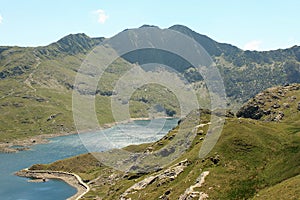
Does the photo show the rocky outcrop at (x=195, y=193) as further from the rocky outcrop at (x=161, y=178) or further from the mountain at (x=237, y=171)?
the rocky outcrop at (x=161, y=178)

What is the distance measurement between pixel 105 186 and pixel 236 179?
92912 millimetres

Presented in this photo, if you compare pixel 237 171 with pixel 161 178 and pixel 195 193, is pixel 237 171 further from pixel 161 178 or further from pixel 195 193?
pixel 161 178

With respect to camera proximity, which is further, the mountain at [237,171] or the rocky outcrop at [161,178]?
the rocky outcrop at [161,178]

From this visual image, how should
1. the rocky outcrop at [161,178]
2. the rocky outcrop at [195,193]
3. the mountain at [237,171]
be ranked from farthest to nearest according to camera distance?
the rocky outcrop at [161,178], the rocky outcrop at [195,193], the mountain at [237,171]

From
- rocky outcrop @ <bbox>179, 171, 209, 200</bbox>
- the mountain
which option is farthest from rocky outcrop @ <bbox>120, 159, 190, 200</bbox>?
rocky outcrop @ <bbox>179, 171, 209, 200</bbox>

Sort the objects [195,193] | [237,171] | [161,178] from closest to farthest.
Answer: [195,193] → [237,171] → [161,178]

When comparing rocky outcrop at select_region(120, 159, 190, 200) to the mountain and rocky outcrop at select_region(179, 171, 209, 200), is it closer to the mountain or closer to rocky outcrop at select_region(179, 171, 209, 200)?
the mountain

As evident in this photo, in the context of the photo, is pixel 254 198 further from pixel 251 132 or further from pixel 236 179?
pixel 251 132

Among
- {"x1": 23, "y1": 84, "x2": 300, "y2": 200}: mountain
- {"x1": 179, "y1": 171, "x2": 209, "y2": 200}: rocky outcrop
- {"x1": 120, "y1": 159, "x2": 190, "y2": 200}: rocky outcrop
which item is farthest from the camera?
{"x1": 120, "y1": 159, "x2": 190, "y2": 200}: rocky outcrop

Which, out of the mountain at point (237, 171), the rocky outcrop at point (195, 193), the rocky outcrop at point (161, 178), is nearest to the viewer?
the mountain at point (237, 171)

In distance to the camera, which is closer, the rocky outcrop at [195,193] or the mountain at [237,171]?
the mountain at [237,171]

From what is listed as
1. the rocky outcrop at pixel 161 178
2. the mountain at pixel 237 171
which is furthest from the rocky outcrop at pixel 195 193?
the rocky outcrop at pixel 161 178

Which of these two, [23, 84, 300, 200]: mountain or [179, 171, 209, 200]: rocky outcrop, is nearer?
[23, 84, 300, 200]: mountain

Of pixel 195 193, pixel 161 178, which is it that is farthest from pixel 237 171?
pixel 161 178
